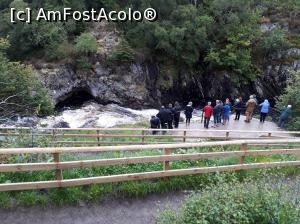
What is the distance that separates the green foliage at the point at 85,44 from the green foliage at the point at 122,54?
176 centimetres

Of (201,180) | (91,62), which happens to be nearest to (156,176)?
(201,180)

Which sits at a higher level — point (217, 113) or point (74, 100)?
point (217, 113)

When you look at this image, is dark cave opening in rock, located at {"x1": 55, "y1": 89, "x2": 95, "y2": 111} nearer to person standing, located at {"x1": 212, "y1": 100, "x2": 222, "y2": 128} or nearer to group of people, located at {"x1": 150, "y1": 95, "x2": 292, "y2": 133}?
group of people, located at {"x1": 150, "y1": 95, "x2": 292, "y2": 133}

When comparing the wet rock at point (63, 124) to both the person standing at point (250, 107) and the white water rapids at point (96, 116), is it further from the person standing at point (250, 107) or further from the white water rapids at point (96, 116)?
the person standing at point (250, 107)

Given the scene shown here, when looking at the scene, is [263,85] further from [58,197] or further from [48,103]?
[58,197]

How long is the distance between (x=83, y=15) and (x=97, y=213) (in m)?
30.5

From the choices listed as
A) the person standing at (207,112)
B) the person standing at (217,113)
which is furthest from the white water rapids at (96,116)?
the person standing at (207,112)

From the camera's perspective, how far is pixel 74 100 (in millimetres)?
33562

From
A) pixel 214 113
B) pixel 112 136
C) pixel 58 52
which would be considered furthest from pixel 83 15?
pixel 112 136

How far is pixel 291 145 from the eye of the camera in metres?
13.6

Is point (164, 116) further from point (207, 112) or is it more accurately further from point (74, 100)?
point (74, 100)

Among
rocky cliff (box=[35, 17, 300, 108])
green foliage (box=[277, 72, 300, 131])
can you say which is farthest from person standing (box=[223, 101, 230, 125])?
rocky cliff (box=[35, 17, 300, 108])

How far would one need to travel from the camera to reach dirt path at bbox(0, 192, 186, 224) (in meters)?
7.07

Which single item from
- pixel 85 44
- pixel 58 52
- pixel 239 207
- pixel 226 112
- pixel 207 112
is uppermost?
pixel 85 44
